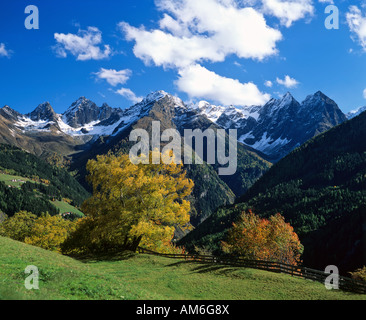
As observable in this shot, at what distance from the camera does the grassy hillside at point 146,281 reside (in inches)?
695

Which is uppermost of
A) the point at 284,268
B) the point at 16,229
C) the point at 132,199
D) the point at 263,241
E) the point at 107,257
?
the point at 132,199

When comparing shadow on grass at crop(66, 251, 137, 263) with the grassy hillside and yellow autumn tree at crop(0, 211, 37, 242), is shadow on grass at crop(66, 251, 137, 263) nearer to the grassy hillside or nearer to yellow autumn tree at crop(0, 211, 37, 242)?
the grassy hillside

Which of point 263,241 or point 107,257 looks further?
point 263,241

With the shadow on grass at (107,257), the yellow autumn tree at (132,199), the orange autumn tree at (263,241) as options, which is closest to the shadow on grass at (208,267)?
the yellow autumn tree at (132,199)

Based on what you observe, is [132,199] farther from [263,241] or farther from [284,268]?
[263,241]

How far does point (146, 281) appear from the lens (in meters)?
27.7

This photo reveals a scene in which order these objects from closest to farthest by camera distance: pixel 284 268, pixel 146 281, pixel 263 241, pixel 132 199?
pixel 146 281 → pixel 284 268 → pixel 132 199 → pixel 263 241

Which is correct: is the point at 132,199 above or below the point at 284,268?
above

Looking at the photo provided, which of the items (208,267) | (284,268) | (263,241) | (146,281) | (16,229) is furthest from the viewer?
(16,229)

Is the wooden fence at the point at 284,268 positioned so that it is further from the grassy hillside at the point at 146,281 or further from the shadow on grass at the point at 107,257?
the shadow on grass at the point at 107,257

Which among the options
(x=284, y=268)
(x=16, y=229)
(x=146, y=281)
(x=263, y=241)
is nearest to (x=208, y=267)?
(x=284, y=268)
